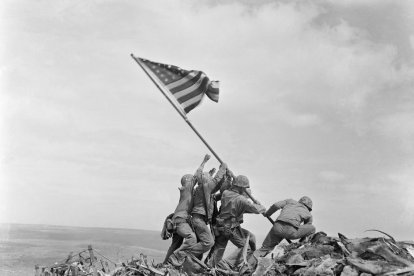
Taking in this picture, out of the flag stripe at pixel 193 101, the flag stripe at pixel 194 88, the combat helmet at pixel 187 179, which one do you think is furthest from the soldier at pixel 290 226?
the flag stripe at pixel 194 88

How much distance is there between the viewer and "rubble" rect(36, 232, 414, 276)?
9688mm

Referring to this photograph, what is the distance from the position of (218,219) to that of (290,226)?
1.87 m

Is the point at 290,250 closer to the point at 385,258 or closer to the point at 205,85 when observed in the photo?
the point at 385,258

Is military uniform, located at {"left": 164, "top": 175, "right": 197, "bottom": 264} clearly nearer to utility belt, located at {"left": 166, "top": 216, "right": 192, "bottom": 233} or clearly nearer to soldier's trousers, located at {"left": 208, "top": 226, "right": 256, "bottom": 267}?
utility belt, located at {"left": 166, "top": 216, "right": 192, "bottom": 233}

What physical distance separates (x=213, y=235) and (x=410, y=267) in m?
6.10

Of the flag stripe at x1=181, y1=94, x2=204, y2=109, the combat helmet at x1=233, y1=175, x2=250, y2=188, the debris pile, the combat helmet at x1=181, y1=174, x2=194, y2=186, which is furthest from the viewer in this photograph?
the flag stripe at x1=181, y1=94, x2=204, y2=109

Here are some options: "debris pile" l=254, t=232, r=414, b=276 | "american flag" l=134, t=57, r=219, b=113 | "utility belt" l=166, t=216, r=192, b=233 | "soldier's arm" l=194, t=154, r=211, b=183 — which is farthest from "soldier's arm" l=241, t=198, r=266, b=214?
"american flag" l=134, t=57, r=219, b=113

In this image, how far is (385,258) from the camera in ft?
32.5

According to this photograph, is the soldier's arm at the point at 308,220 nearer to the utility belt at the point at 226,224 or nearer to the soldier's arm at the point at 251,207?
the soldier's arm at the point at 251,207

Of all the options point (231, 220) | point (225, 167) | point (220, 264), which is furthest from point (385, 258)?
point (225, 167)

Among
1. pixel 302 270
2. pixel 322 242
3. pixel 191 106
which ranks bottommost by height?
pixel 302 270

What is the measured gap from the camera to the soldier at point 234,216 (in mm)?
13930

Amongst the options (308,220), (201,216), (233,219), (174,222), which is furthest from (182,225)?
(308,220)

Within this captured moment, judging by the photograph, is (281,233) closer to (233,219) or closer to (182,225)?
(233,219)
